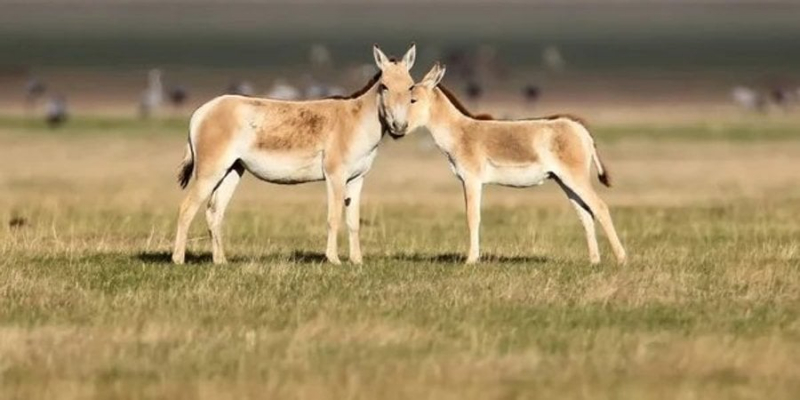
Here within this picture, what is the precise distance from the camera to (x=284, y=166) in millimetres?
18797

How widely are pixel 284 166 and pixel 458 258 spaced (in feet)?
7.29

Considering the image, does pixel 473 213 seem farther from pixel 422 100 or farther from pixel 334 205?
pixel 334 205

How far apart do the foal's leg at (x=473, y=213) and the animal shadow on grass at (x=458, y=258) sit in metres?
0.39

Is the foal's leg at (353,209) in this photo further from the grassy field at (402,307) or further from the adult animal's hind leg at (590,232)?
the adult animal's hind leg at (590,232)

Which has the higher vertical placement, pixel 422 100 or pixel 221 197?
pixel 422 100

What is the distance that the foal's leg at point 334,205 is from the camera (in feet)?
61.8

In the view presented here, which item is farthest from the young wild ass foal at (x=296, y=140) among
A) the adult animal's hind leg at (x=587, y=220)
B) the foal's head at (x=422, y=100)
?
the adult animal's hind leg at (x=587, y=220)

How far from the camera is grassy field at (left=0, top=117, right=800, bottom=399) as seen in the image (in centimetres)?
1272

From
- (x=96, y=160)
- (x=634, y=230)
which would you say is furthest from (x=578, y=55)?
(x=634, y=230)

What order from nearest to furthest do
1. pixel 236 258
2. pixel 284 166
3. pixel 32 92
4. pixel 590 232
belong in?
pixel 284 166 < pixel 590 232 < pixel 236 258 < pixel 32 92

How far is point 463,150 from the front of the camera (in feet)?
62.7

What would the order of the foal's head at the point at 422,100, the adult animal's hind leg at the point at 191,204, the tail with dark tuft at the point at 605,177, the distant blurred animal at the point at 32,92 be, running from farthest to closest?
1. the distant blurred animal at the point at 32,92
2. the tail with dark tuft at the point at 605,177
3. the foal's head at the point at 422,100
4. the adult animal's hind leg at the point at 191,204

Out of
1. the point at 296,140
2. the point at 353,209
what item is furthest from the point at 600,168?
the point at 296,140

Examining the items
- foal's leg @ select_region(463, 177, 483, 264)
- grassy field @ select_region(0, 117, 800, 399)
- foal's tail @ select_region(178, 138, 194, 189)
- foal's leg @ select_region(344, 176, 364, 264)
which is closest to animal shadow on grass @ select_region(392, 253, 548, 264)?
grassy field @ select_region(0, 117, 800, 399)
